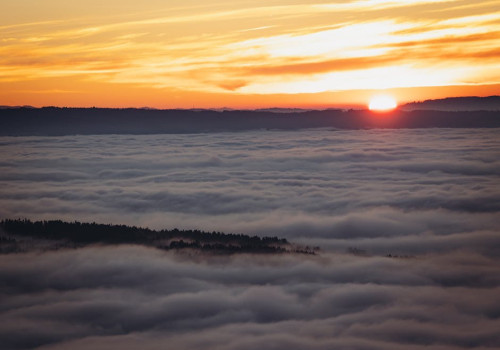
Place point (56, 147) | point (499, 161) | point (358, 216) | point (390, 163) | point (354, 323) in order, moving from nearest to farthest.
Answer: point (354, 323) < point (358, 216) < point (499, 161) < point (390, 163) < point (56, 147)

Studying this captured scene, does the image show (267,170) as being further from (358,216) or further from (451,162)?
(358,216)

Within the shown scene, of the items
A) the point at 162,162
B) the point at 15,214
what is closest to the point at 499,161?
the point at 162,162

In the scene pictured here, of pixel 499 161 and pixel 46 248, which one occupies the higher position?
pixel 499 161

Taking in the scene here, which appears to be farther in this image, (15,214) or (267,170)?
(267,170)

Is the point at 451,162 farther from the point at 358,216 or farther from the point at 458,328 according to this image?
the point at 458,328

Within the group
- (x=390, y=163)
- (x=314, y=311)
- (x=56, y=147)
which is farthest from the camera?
(x=56, y=147)

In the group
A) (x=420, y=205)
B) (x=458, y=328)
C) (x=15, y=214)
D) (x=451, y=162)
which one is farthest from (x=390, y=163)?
(x=458, y=328)
